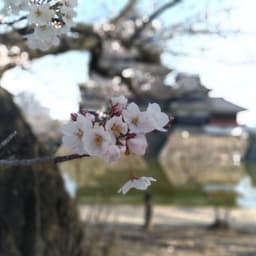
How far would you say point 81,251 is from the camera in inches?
121

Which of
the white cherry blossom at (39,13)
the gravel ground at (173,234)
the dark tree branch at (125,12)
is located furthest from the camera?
the dark tree branch at (125,12)

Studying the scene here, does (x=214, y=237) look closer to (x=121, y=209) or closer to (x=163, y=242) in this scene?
(x=163, y=242)

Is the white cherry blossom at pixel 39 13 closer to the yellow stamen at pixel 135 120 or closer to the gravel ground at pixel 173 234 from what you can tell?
the yellow stamen at pixel 135 120

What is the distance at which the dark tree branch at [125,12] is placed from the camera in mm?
5136

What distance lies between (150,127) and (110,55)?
7.55m

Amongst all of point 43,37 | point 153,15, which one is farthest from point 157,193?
point 43,37

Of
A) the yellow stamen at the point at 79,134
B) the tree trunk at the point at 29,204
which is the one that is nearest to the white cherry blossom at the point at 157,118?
the yellow stamen at the point at 79,134

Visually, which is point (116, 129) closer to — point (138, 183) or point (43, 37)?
point (138, 183)

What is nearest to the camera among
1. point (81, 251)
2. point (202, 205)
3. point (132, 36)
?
point (81, 251)

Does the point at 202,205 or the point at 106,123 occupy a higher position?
the point at 106,123

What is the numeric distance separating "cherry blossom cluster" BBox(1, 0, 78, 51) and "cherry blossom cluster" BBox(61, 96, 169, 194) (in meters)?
0.20

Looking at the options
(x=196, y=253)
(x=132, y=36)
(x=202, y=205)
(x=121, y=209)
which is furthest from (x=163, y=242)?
(x=202, y=205)

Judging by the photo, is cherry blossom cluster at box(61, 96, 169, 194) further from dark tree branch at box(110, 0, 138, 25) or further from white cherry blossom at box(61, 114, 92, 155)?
dark tree branch at box(110, 0, 138, 25)

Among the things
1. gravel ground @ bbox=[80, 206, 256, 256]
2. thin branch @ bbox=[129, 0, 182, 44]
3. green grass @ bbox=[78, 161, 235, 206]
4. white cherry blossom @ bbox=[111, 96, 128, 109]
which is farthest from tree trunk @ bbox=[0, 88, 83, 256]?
green grass @ bbox=[78, 161, 235, 206]
